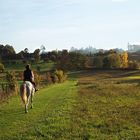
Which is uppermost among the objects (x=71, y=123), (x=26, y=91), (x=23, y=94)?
(x=26, y=91)

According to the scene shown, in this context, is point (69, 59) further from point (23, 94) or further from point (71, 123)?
point (71, 123)

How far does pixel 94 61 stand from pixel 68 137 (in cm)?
12386

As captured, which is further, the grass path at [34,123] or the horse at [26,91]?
the horse at [26,91]

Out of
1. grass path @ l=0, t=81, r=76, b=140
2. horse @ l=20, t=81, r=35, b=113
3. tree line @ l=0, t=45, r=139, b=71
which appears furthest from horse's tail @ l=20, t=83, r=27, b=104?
tree line @ l=0, t=45, r=139, b=71

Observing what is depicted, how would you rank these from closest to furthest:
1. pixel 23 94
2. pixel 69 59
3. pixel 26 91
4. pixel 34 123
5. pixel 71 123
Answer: pixel 71 123 < pixel 34 123 < pixel 23 94 < pixel 26 91 < pixel 69 59

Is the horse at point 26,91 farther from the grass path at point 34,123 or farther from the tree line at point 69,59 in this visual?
the tree line at point 69,59

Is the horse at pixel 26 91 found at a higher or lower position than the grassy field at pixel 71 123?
higher

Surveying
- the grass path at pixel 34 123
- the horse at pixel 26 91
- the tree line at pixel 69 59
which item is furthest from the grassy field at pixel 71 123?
the tree line at pixel 69 59

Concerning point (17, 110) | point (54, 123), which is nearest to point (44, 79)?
point (17, 110)

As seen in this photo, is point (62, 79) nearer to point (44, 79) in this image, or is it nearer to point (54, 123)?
point (44, 79)

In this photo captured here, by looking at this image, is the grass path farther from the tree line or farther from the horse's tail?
the tree line

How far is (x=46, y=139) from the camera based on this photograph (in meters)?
13.9

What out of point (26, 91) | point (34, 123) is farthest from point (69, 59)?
point (34, 123)

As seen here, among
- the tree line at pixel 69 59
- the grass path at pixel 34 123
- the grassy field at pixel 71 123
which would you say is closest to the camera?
the grassy field at pixel 71 123
